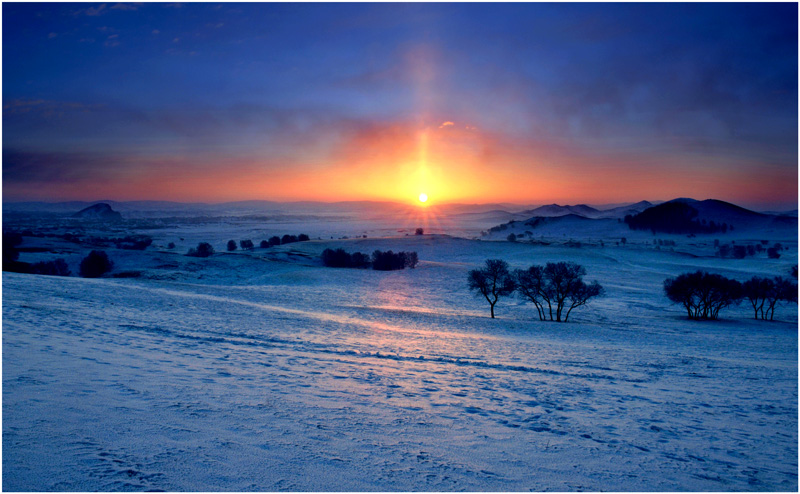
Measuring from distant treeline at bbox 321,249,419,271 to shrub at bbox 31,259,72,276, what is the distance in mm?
35467

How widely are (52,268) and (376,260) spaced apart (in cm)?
4331

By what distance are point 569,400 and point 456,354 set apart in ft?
19.9

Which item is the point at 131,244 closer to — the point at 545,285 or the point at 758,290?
the point at 545,285

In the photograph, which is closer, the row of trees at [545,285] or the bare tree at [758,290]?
the row of trees at [545,285]

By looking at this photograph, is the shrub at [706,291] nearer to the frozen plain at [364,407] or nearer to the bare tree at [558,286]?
the bare tree at [558,286]

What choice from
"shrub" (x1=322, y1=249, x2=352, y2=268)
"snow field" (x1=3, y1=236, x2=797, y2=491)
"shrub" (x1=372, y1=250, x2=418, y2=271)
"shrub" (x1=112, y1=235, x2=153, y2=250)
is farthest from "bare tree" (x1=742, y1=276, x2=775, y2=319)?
"shrub" (x1=112, y1=235, x2=153, y2=250)

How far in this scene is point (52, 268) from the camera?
5153 cm

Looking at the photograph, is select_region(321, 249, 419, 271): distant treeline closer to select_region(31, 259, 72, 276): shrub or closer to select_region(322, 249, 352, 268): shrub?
select_region(322, 249, 352, 268): shrub

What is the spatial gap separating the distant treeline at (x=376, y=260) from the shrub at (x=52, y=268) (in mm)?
35467

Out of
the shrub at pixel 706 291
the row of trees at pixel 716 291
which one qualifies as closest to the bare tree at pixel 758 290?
the row of trees at pixel 716 291

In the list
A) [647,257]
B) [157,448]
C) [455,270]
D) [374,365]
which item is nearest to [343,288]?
[455,270]

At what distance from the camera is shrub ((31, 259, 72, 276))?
50294 mm

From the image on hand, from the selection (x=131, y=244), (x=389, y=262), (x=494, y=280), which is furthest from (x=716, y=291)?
(x=131, y=244)

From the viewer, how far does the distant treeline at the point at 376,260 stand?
6612cm
